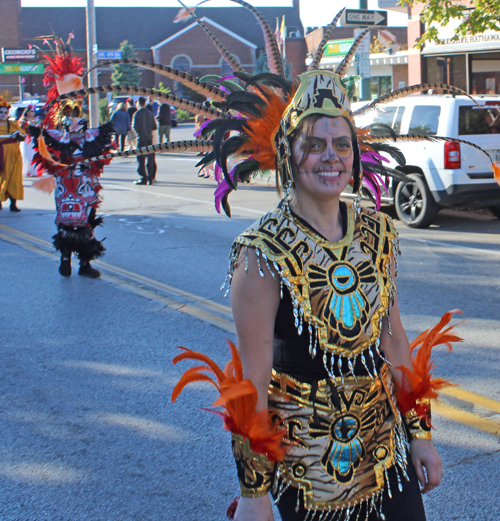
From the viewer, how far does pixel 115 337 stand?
575 cm

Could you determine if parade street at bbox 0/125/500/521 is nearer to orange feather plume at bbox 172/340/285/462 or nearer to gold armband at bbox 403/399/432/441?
gold armband at bbox 403/399/432/441

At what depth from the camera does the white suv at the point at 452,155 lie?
10070 millimetres

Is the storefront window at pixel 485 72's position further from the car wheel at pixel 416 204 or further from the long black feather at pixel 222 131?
the long black feather at pixel 222 131

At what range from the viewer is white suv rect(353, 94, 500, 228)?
33.0 ft

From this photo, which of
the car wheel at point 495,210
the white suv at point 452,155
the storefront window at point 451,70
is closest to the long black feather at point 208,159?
the white suv at point 452,155

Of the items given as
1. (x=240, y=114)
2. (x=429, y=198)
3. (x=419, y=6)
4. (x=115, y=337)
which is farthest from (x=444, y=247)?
(x=419, y=6)

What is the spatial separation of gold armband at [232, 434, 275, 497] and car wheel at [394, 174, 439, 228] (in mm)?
8824

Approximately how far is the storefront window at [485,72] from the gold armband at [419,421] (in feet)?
64.1

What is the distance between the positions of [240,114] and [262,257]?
58 cm

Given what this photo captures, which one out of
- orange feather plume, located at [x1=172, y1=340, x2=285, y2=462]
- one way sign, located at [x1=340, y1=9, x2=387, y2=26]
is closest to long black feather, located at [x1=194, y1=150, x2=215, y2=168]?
orange feather plume, located at [x1=172, y1=340, x2=285, y2=462]

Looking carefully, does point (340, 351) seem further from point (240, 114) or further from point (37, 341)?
point (37, 341)

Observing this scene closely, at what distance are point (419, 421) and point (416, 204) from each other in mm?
8845

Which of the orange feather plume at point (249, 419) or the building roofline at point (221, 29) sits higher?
the building roofline at point (221, 29)

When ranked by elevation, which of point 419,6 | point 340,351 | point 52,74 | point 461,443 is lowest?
point 461,443
